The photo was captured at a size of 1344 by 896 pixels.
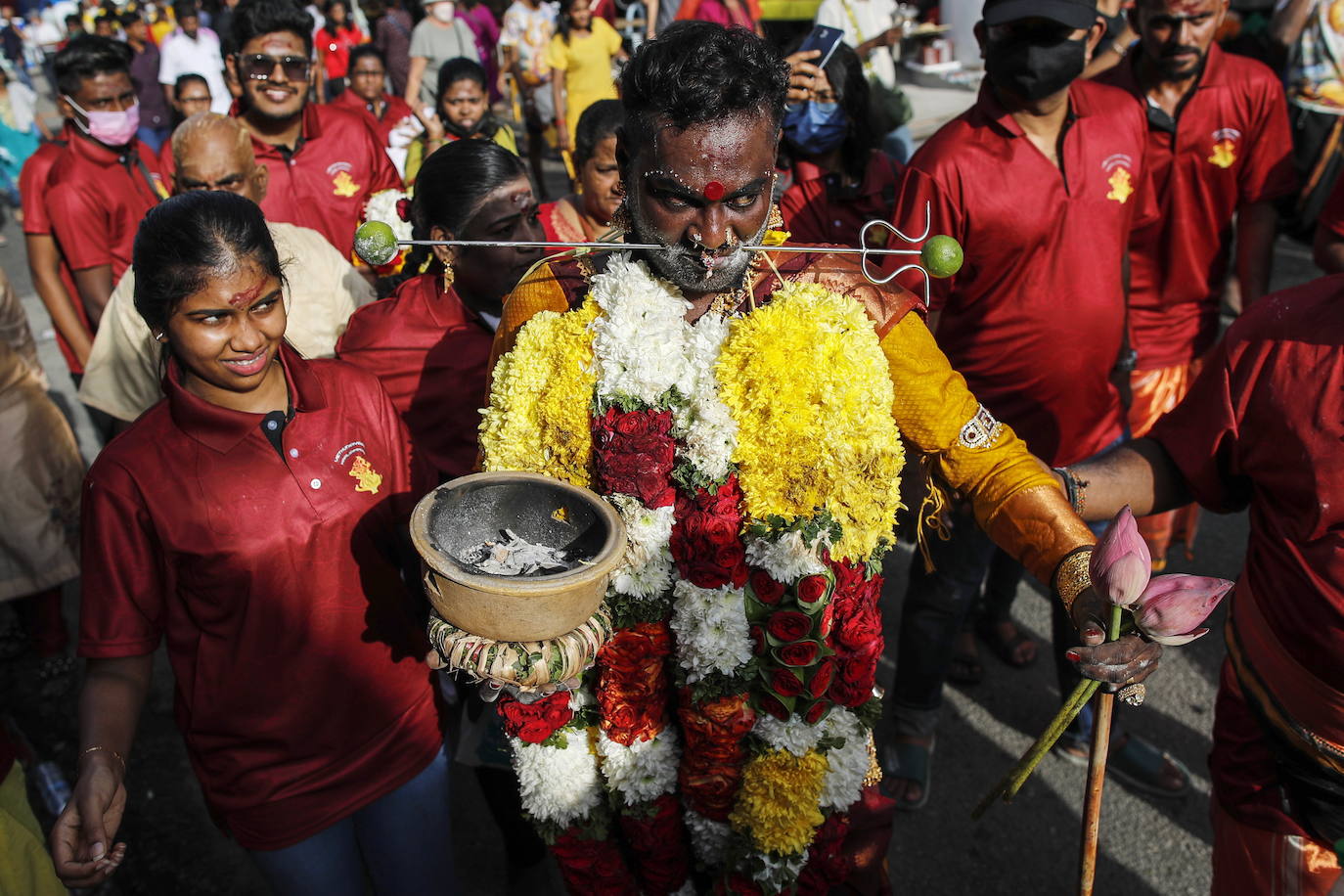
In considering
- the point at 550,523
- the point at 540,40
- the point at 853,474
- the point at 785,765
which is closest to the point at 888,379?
the point at 853,474

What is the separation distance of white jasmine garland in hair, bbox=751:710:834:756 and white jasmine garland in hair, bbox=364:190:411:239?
8.03ft

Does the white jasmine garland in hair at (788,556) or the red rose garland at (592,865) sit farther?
the red rose garland at (592,865)

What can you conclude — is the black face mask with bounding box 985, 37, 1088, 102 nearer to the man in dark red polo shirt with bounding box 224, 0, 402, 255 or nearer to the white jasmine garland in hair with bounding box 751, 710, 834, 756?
the white jasmine garland in hair with bounding box 751, 710, 834, 756

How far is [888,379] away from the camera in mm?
2049

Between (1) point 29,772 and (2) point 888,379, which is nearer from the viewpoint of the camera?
(2) point 888,379

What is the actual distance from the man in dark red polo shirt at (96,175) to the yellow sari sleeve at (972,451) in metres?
4.06

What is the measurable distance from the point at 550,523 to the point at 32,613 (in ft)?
11.9

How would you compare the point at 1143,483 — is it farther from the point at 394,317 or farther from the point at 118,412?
the point at 118,412

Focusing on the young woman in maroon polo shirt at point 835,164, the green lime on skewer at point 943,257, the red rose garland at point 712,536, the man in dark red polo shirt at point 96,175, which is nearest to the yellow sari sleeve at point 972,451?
the green lime on skewer at point 943,257

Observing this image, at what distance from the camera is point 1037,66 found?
3.20 meters

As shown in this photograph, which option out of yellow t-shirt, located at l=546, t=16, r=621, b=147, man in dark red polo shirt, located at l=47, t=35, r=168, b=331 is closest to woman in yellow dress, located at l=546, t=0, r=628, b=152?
yellow t-shirt, located at l=546, t=16, r=621, b=147

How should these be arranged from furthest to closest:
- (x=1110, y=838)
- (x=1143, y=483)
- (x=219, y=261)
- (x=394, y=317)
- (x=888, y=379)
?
(x=1110, y=838) < (x=394, y=317) < (x=1143, y=483) < (x=219, y=261) < (x=888, y=379)

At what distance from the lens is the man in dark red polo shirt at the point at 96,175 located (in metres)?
4.62

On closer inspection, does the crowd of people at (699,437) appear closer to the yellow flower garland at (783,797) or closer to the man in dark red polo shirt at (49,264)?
the yellow flower garland at (783,797)
